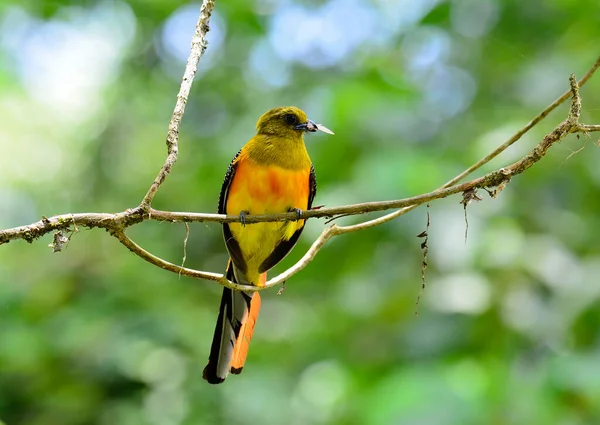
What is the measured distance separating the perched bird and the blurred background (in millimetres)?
774

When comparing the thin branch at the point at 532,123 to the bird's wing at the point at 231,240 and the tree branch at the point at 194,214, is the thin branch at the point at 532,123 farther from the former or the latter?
the bird's wing at the point at 231,240

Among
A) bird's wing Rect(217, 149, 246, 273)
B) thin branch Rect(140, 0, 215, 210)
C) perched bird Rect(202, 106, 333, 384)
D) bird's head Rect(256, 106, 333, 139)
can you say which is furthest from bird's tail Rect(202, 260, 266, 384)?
thin branch Rect(140, 0, 215, 210)

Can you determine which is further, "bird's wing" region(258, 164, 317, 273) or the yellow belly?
"bird's wing" region(258, 164, 317, 273)

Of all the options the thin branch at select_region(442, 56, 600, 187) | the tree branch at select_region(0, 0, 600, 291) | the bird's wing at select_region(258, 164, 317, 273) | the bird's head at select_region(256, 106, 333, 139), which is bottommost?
the tree branch at select_region(0, 0, 600, 291)

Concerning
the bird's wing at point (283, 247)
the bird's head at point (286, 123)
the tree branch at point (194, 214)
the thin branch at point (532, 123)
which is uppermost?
the bird's head at point (286, 123)

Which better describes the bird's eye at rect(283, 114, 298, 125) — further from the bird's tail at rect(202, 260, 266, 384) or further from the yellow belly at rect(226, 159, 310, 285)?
the bird's tail at rect(202, 260, 266, 384)

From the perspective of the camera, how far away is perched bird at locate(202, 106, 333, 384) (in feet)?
12.0

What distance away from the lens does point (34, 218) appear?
834 cm

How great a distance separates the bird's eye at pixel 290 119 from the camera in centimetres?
400

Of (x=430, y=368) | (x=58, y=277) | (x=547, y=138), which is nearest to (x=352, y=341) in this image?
(x=430, y=368)

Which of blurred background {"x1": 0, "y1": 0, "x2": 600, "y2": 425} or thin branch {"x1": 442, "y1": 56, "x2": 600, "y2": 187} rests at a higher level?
blurred background {"x1": 0, "y1": 0, "x2": 600, "y2": 425}

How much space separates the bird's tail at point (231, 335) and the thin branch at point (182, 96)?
1.32 meters

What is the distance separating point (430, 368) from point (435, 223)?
90 centimetres

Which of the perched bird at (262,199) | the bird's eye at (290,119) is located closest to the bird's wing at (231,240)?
the perched bird at (262,199)
